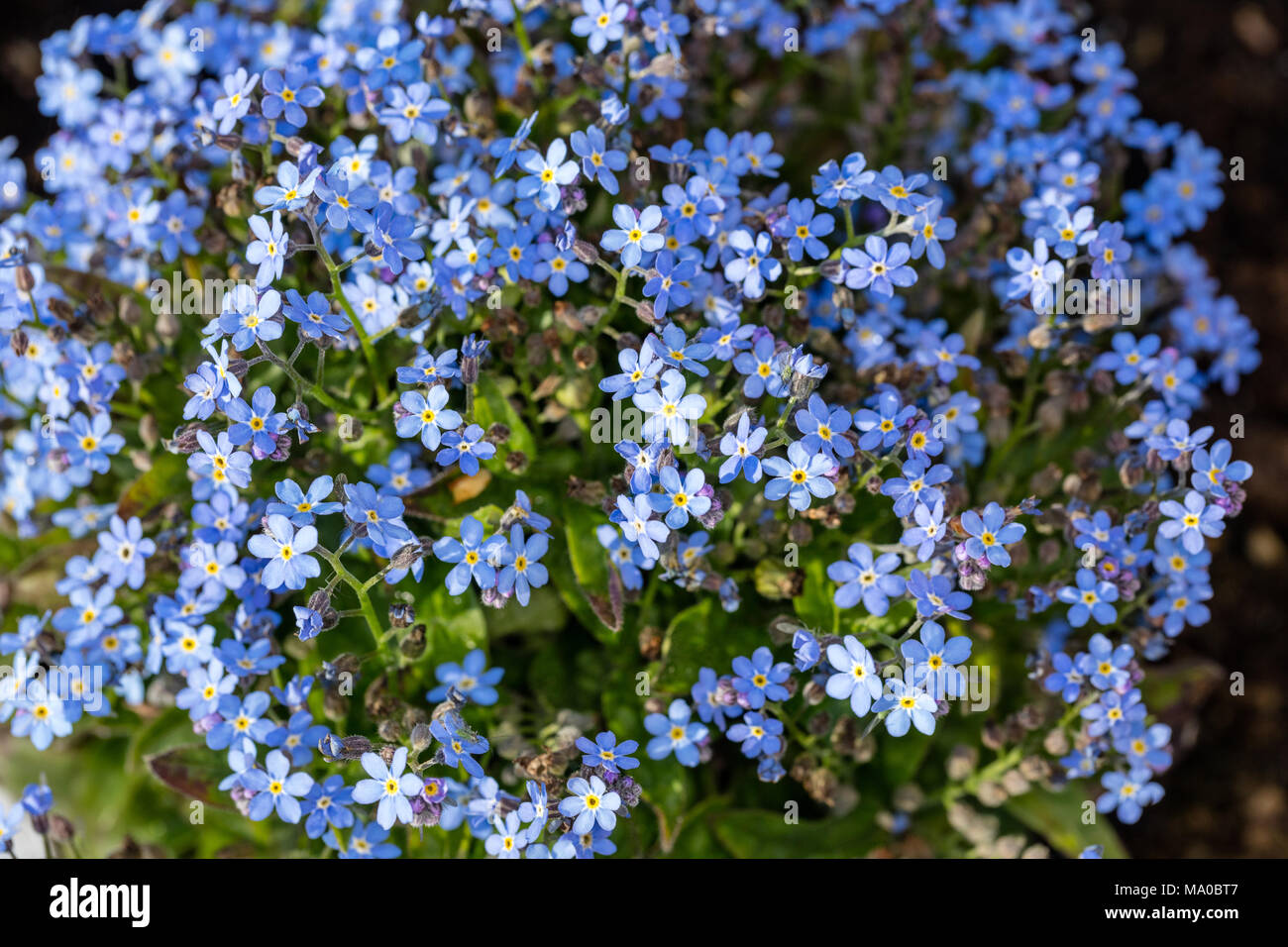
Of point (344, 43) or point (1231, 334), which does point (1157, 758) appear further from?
point (344, 43)

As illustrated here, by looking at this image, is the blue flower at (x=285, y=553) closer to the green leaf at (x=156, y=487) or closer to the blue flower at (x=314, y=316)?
the blue flower at (x=314, y=316)

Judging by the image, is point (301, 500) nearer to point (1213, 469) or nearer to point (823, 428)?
point (823, 428)

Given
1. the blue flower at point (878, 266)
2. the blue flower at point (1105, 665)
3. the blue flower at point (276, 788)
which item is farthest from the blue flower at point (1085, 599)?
the blue flower at point (276, 788)

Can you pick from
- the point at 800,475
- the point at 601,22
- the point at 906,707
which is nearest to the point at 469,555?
the point at 800,475

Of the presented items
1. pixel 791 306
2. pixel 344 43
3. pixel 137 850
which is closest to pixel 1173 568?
pixel 791 306
